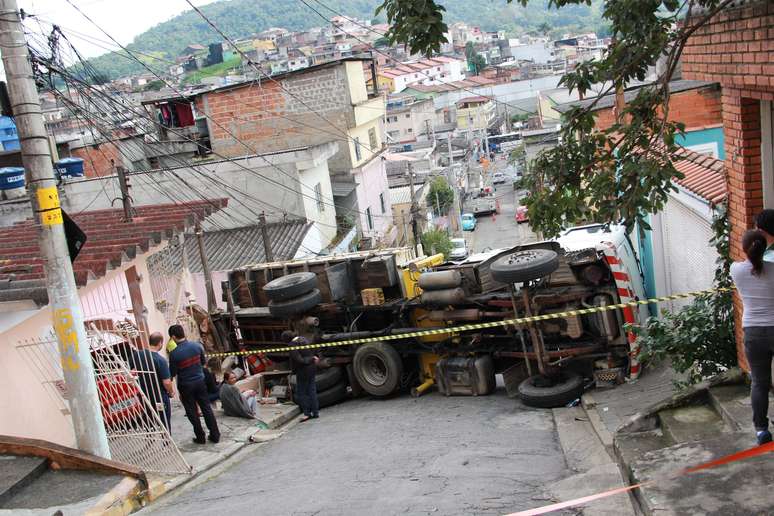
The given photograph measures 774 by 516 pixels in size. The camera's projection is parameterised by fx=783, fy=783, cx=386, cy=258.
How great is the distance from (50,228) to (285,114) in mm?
29061

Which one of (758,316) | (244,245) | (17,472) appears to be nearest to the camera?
(758,316)

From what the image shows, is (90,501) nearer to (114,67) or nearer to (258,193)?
(258,193)

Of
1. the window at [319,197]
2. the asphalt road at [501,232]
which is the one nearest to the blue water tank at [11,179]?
the window at [319,197]

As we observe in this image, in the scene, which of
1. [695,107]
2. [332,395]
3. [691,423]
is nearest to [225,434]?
[332,395]

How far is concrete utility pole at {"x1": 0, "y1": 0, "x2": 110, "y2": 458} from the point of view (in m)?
7.06

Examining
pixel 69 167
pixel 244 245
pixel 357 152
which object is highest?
pixel 69 167

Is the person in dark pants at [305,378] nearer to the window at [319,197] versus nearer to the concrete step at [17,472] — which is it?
the concrete step at [17,472]

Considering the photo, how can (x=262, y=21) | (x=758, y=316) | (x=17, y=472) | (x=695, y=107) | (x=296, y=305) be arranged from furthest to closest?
(x=262, y=21), (x=695, y=107), (x=296, y=305), (x=17, y=472), (x=758, y=316)

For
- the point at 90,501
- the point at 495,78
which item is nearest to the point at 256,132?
the point at 90,501

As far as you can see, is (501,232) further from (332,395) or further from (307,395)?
(307,395)

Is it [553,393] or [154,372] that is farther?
[553,393]

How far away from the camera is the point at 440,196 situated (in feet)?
177

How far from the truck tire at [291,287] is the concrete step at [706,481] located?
23.6 ft

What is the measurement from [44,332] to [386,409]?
15.8 feet
